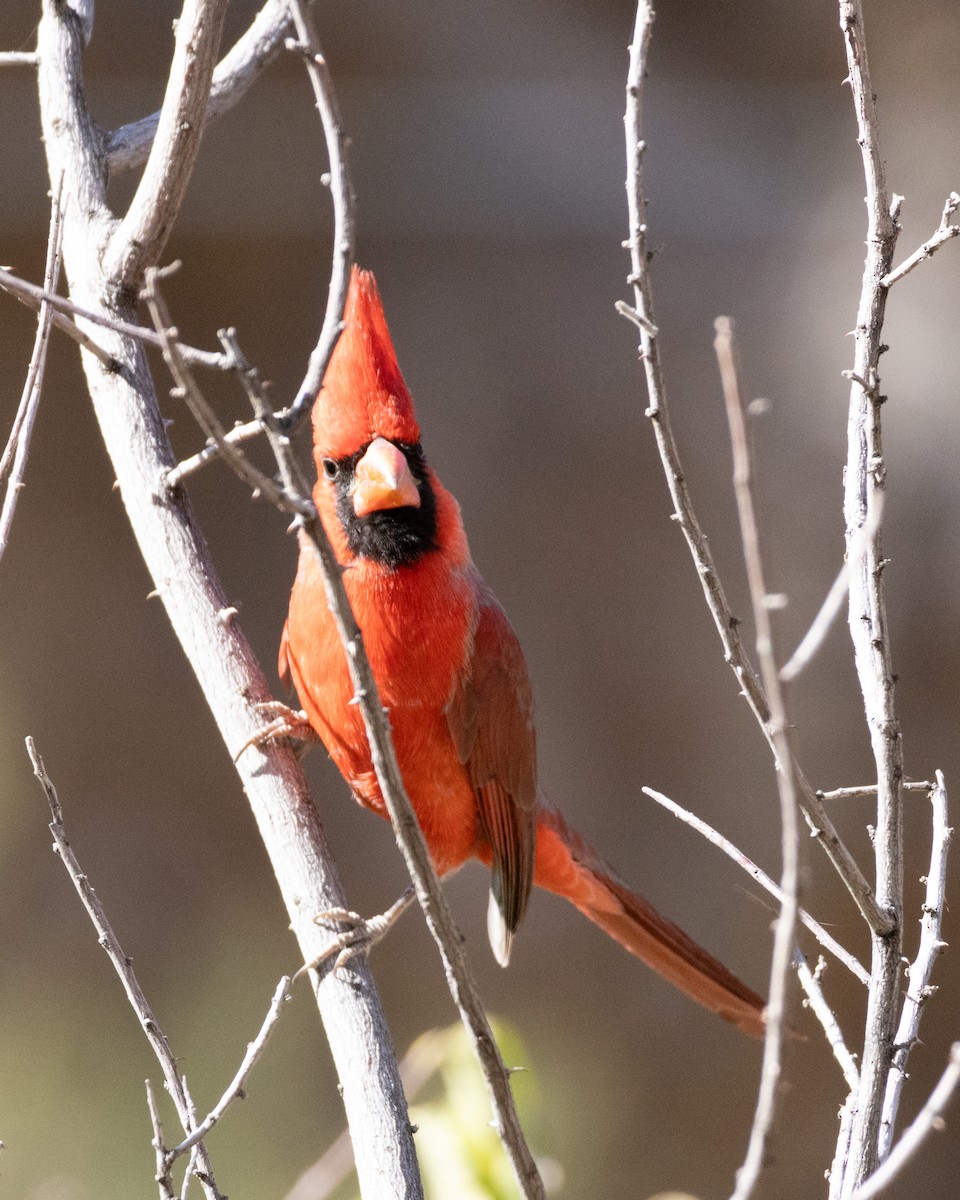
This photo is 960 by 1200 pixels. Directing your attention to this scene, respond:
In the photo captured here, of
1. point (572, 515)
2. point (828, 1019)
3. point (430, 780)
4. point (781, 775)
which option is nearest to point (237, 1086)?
point (828, 1019)

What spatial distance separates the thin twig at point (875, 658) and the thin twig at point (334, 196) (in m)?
0.46

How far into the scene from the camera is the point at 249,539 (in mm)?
3695

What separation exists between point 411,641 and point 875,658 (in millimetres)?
791

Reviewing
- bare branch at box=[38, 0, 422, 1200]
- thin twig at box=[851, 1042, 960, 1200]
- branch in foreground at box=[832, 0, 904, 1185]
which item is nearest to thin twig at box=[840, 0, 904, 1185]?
branch in foreground at box=[832, 0, 904, 1185]

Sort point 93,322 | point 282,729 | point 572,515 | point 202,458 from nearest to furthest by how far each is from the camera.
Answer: point 93,322 → point 202,458 → point 282,729 → point 572,515

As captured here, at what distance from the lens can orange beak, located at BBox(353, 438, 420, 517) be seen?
1739 millimetres

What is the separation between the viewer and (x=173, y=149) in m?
1.53

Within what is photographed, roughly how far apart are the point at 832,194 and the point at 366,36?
1.32 meters

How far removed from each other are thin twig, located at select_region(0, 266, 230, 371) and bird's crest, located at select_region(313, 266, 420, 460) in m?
0.28

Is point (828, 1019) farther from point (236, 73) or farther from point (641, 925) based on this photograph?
point (236, 73)

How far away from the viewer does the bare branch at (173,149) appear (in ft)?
4.86

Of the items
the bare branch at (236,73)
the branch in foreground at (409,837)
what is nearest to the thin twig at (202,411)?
the branch in foreground at (409,837)

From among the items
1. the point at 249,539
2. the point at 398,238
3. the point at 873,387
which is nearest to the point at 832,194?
the point at 398,238

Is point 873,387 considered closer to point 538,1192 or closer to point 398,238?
point 538,1192
